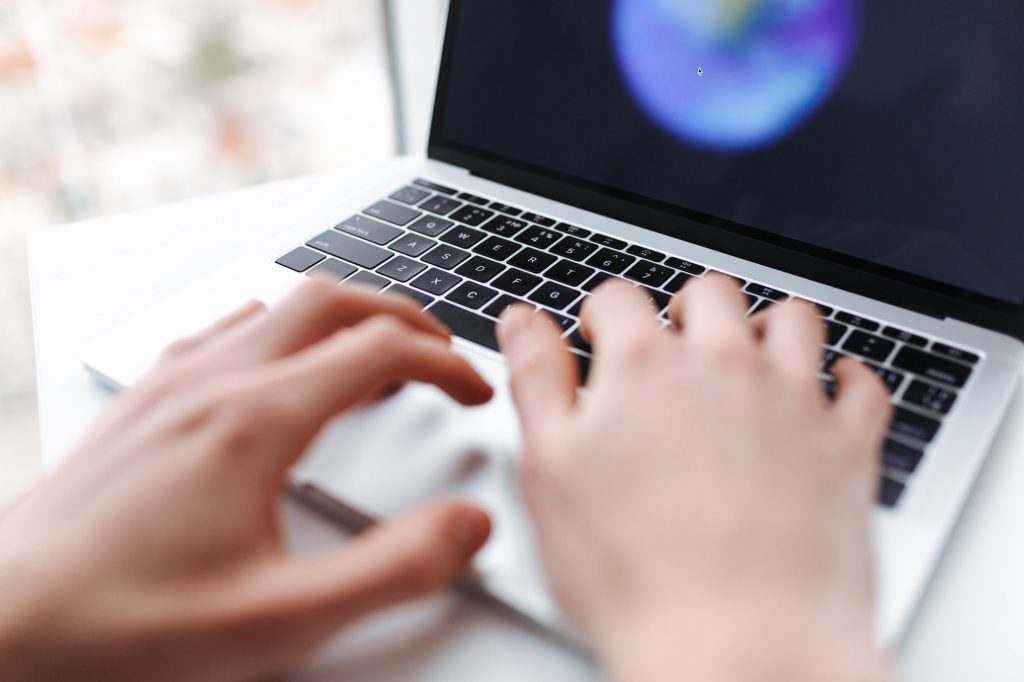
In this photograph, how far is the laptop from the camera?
0.44m

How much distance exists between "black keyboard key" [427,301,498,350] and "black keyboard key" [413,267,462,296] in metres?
0.02

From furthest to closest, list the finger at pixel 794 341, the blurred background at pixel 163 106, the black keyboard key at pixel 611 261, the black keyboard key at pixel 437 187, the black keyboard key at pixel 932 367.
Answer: the blurred background at pixel 163 106
the black keyboard key at pixel 437 187
the black keyboard key at pixel 611 261
the black keyboard key at pixel 932 367
the finger at pixel 794 341

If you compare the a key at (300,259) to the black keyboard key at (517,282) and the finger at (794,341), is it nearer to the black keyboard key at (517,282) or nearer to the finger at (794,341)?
the black keyboard key at (517,282)

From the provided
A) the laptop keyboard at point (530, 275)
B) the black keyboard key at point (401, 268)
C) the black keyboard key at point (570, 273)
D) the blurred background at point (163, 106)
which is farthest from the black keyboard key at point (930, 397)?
the blurred background at point (163, 106)

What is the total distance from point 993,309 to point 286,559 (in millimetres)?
436

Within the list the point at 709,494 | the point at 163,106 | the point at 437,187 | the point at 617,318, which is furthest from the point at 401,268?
the point at 163,106

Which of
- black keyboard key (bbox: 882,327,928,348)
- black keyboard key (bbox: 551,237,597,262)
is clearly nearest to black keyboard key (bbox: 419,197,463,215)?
black keyboard key (bbox: 551,237,597,262)

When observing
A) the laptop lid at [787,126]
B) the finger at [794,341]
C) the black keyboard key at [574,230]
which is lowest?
the black keyboard key at [574,230]

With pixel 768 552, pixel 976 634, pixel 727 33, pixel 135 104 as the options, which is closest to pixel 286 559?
pixel 768 552

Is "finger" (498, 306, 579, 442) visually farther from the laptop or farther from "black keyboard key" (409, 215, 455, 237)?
"black keyboard key" (409, 215, 455, 237)

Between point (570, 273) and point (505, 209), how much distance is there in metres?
0.11

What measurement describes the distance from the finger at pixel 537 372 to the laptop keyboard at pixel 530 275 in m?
0.06

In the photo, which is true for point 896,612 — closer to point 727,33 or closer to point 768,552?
point 768,552

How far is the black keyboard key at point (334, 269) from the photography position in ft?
1.98
